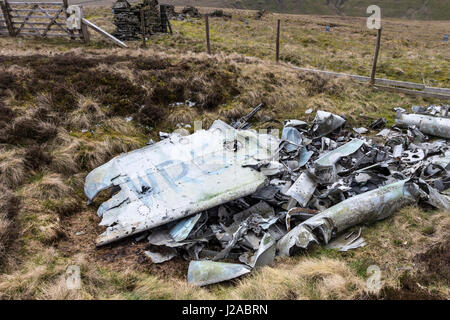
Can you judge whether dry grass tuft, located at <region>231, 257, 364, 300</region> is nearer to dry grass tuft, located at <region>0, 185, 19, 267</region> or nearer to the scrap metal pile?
the scrap metal pile

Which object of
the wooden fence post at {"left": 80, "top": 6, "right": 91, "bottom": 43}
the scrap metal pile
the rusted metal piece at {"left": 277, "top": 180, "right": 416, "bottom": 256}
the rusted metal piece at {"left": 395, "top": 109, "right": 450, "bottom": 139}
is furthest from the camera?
the wooden fence post at {"left": 80, "top": 6, "right": 91, "bottom": 43}

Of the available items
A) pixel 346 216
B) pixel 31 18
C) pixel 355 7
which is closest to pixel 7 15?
pixel 31 18

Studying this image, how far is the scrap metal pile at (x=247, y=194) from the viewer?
13.3 feet

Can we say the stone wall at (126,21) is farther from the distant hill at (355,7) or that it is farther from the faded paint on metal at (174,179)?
the distant hill at (355,7)

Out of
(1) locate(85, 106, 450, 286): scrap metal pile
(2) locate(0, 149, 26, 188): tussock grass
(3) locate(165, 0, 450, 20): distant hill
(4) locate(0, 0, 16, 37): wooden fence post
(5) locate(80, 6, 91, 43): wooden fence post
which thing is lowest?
(1) locate(85, 106, 450, 286): scrap metal pile

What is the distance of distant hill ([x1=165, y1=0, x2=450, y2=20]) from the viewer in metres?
125

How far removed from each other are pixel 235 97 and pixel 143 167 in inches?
187

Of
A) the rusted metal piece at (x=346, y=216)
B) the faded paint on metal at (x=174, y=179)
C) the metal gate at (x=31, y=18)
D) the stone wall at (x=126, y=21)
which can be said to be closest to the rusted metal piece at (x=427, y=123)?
the rusted metal piece at (x=346, y=216)

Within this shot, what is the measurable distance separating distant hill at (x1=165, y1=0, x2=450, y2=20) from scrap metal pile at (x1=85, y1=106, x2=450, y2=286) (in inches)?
5055

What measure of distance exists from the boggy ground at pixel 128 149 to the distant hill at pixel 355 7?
124194mm

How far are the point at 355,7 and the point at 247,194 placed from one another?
567ft

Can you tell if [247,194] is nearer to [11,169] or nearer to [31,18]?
[11,169]

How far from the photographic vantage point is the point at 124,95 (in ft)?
24.9

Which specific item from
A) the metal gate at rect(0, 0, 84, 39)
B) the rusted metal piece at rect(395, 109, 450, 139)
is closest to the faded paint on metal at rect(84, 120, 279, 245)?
the rusted metal piece at rect(395, 109, 450, 139)
